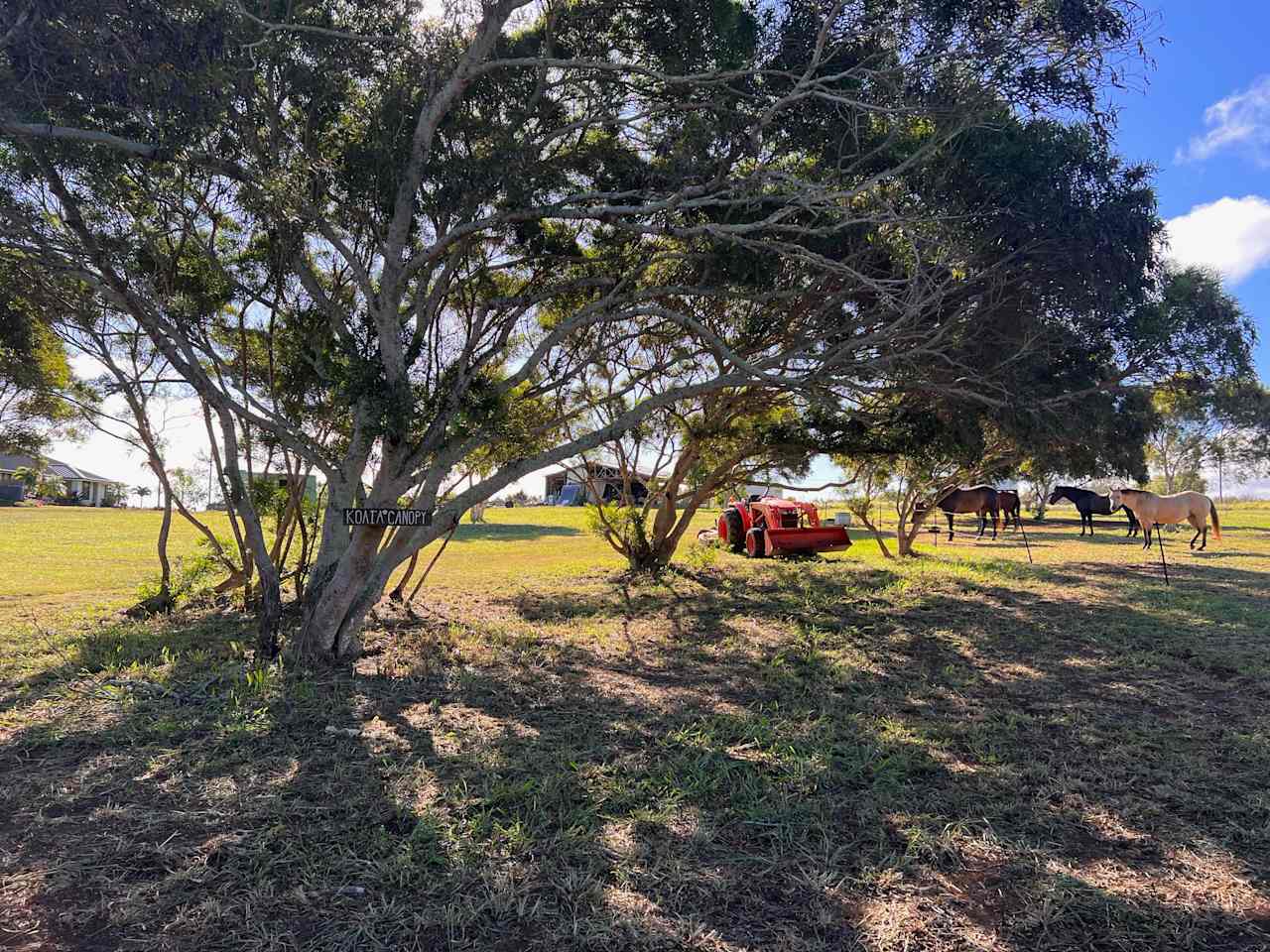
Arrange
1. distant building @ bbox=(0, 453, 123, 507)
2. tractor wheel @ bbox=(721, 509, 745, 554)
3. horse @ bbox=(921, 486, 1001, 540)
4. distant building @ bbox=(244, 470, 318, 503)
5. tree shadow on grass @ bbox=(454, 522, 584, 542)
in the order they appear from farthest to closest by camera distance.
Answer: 1. distant building @ bbox=(0, 453, 123, 507)
2. tree shadow on grass @ bbox=(454, 522, 584, 542)
3. horse @ bbox=(921, 486, 1001, 540)
4. tractor wheel @ bbox=(721, 509, 745, 554)
5. distant building @ bbox=(244, 470, 318, 503)

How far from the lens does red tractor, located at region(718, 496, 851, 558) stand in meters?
16.0

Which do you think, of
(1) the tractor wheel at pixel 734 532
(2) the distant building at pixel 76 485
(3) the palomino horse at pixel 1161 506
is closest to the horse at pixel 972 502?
(3) the palomino horse at pixel 1161 506

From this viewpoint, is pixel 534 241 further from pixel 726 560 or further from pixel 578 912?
pixel 726 560

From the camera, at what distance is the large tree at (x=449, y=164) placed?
5.68m

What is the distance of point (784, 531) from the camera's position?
52.9ft

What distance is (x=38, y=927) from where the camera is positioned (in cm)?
247

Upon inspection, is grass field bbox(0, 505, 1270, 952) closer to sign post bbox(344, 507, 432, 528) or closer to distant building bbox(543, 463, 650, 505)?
sign post bbox(344, 507, 432, 528)

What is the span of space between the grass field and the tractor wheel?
33.2ft

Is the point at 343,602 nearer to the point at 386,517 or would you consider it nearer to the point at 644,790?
the point at 386,517

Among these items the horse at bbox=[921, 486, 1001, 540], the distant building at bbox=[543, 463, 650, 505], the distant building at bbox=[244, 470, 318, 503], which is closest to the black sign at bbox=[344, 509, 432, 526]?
the distant building at bbox=[244, 470, 318, 503]

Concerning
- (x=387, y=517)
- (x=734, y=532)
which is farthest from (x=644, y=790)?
(x=734, y=532)

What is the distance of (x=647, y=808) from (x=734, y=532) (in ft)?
51.4

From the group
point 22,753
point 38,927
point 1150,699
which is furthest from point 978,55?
point 22,753

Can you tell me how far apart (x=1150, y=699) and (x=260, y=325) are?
401 inches
